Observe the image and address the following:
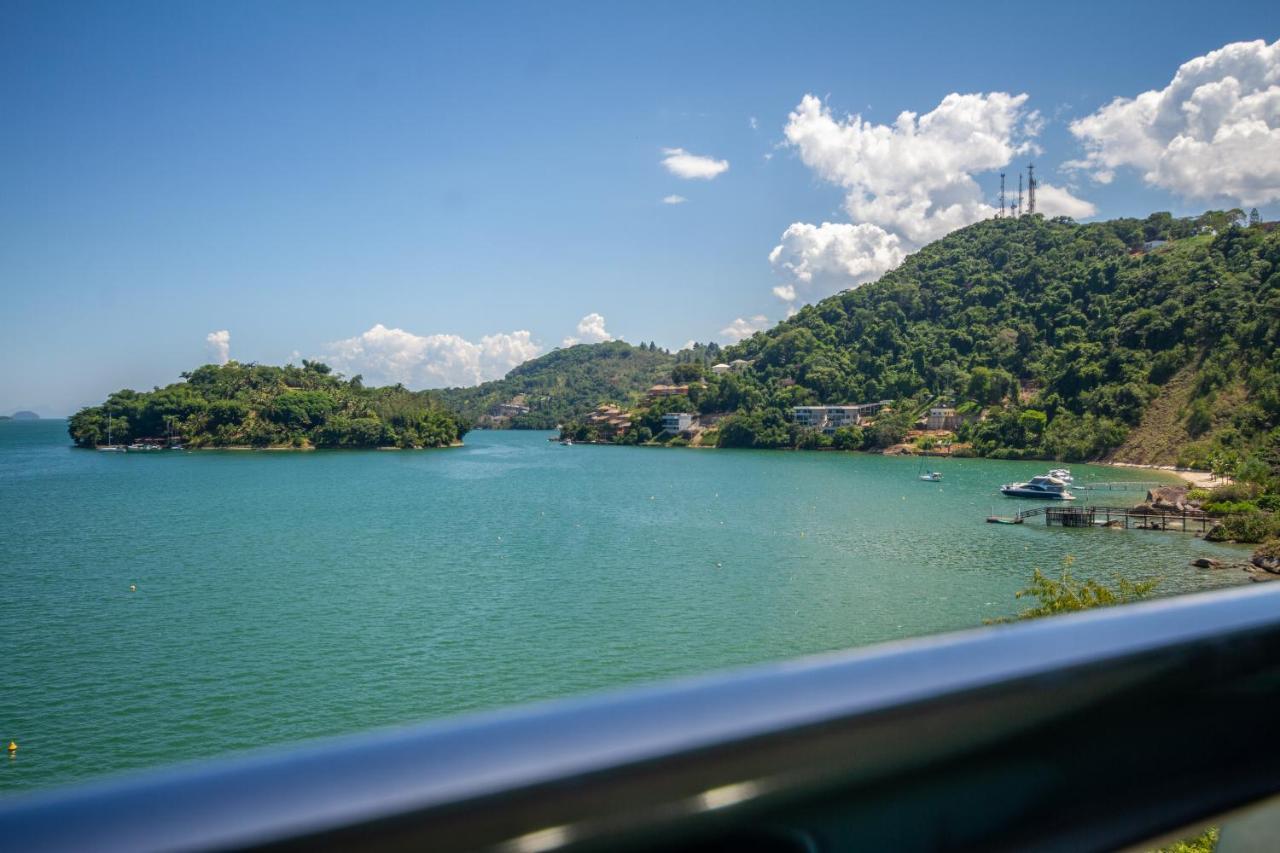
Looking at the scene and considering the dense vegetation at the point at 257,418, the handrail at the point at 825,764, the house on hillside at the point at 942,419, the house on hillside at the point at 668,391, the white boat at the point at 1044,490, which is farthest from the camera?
the house on hillside at the point at 668,391

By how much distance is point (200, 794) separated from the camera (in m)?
0.47

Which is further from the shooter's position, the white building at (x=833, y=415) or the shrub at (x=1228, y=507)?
the white building at (x=833, y=415)

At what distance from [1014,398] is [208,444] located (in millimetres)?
85513

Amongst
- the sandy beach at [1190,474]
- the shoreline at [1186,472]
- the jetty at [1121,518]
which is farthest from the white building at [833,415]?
the jetty at [1121,518]

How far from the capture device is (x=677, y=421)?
344ft

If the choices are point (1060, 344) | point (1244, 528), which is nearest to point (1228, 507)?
point (1244, 528)

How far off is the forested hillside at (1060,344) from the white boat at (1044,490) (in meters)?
9.19

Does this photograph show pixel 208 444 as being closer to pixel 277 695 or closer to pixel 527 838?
pixel 277 695

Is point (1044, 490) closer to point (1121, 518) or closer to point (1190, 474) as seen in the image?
point (1121, 518)

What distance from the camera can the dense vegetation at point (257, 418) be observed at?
98.9 metres

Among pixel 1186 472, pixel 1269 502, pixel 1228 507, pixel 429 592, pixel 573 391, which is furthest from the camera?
pixel 573 391

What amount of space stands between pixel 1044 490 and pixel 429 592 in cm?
3591

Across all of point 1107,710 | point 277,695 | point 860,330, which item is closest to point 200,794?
point 1107,710

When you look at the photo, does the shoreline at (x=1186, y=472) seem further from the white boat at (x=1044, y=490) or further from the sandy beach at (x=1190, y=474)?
the white boat at (x=1044, y=490)
